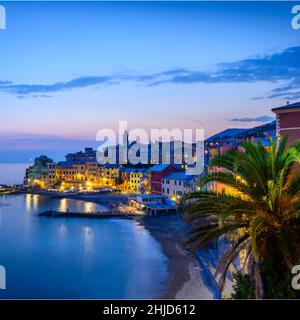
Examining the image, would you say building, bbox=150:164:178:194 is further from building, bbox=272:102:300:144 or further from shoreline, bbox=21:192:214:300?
building, bbox=272:102:300:144

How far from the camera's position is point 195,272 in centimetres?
1552

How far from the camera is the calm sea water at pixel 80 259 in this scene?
1504 cm

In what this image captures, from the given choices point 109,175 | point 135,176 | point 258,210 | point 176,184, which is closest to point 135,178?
point 135,176

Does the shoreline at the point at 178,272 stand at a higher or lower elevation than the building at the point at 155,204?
lower

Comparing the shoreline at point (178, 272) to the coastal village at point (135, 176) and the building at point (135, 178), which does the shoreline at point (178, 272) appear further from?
the building at point (135, 178)

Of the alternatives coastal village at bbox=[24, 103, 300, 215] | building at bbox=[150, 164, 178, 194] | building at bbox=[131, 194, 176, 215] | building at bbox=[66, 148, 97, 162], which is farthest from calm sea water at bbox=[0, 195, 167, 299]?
→ building at bbox=[66, 148, 97, 162]

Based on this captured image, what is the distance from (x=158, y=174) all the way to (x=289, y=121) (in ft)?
111

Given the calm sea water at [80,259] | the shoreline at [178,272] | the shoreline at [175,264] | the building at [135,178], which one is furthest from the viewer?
the building at [135,178]

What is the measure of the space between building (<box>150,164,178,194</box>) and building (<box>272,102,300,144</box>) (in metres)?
32.5

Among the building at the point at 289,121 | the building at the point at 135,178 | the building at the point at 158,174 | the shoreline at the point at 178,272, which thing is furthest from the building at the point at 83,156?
the building at the point at 289,121

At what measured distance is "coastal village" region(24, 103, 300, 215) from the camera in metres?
37.0

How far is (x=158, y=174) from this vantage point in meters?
42.2

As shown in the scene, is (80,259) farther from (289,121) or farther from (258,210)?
(258,210)

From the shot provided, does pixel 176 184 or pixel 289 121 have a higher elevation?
pixel 289 121
